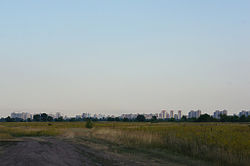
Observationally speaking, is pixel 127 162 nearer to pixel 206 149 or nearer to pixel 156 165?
pixel 156 165

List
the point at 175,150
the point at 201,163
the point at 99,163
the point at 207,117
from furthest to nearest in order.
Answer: the point at 207,117
the point at 175,150
the point at 201,163
the point at 99,163

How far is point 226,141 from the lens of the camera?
18.2 meters

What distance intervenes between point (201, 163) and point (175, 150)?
485cm

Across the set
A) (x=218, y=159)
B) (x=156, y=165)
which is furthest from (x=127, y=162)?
(x=218, y=159)

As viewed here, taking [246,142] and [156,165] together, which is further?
[246,142]

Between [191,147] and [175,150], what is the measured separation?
5.92 feet

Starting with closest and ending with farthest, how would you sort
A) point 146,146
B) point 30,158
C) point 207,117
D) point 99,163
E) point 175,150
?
point 30,158
point 99,163
point 175,150
point 146,146
point 207,117

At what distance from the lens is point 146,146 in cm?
2323

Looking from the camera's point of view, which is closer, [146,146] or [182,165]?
[182,165]

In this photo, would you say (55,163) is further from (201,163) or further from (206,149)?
(206,149)

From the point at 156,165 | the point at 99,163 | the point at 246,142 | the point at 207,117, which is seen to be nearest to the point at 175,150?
the point at 246,142

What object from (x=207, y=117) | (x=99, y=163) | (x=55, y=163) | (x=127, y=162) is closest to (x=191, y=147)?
(x=127, y=162)

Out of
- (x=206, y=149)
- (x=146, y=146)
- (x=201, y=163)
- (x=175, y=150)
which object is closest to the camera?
(x=201, y=163)

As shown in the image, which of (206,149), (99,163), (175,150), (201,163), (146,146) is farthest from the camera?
(146,146)
